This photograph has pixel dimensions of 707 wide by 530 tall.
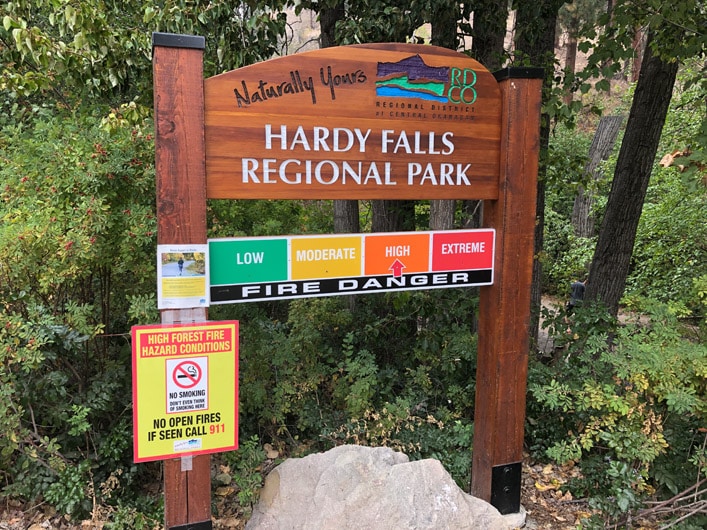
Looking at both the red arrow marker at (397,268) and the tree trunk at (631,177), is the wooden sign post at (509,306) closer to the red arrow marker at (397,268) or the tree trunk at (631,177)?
the red arrow marker at (397,268)

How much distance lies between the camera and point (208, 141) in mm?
2736

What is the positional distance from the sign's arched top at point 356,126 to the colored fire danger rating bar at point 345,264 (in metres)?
0.25

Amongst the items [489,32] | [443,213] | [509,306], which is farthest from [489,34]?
[509,306]

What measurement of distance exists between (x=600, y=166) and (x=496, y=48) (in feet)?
29.3

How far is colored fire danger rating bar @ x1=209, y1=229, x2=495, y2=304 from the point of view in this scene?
113 inches

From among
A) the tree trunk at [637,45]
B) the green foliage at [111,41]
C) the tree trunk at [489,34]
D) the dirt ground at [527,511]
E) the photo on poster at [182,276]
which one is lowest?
the dirt ground at [527,511]

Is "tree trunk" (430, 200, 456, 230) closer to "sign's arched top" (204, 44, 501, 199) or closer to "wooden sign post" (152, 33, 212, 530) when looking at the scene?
"sign's arched top" (204, 44, 501, 199)

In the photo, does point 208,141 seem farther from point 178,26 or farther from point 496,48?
point 496,48

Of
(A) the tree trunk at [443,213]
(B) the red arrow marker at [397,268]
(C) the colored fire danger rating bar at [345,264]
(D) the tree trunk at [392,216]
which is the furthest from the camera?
(D) the tree trunk at [392,216]

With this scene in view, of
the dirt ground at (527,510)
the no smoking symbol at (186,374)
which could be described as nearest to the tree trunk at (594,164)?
the dirt ground at (527,510)

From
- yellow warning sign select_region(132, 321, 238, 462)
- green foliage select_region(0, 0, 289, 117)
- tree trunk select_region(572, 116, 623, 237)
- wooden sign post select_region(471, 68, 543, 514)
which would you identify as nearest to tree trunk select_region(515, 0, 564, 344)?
wooden sign post select_region(471, 68, 543, 514)

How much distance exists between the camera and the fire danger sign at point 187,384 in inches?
110

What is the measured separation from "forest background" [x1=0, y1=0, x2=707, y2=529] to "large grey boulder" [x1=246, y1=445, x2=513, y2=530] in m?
0.26

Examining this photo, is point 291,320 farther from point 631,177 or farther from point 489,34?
point 631,177
